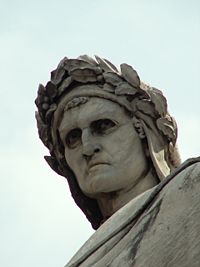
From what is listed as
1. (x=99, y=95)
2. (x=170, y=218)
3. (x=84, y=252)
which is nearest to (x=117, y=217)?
(x=84, y=252)

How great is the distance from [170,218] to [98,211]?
3101mm

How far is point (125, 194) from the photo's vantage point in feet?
46.1

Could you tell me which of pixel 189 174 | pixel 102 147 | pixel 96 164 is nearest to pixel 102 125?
pixel 102 147

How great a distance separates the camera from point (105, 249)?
12.3m

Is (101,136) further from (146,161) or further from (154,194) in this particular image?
(154,194)

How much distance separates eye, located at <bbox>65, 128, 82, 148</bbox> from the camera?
14406 millimetres

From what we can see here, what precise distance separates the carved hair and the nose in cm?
35

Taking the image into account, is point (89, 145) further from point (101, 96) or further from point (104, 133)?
point (101, 96)

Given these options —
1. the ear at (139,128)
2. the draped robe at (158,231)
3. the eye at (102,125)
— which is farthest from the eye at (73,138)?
the draped robe at (158,231)

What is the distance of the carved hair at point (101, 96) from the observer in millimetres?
14320

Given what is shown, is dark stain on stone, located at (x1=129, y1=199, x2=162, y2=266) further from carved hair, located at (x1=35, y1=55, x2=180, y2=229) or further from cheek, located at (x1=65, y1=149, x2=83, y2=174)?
cheek, located at (x1=65, y1=149, x2=83, y2=174)

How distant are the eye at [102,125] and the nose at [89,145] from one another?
0.08m

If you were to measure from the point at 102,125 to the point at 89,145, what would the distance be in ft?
0.78

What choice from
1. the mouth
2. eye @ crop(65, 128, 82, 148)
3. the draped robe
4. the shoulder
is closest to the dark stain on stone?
the draped robe
